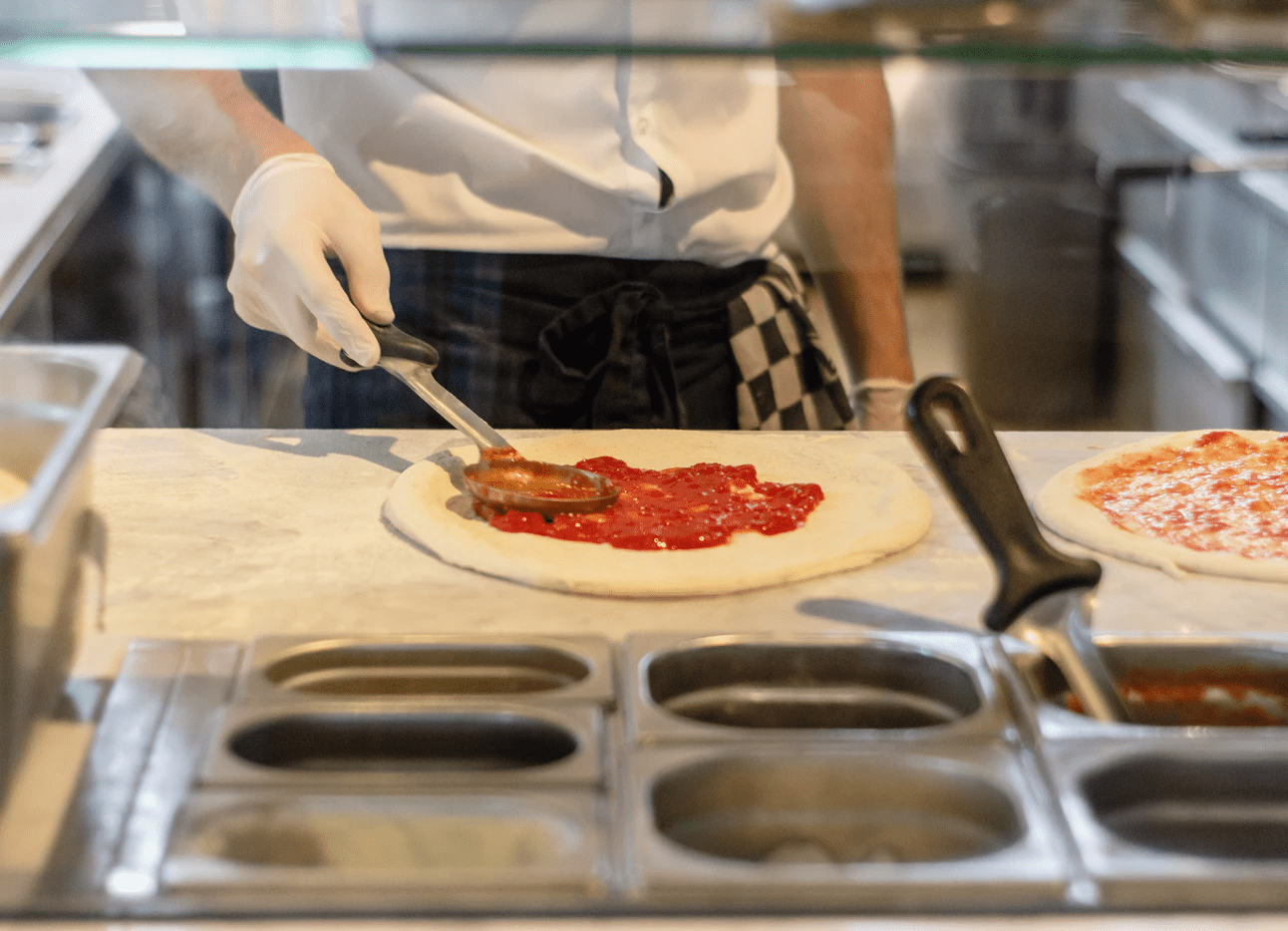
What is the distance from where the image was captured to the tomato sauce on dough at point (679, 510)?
1089 millimetres

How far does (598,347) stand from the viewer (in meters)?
1.42

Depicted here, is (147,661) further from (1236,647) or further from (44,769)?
(1236,647)

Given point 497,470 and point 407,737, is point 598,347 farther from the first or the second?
point 407,737

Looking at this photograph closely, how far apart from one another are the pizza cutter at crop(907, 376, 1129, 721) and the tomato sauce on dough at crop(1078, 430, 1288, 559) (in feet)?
0.85

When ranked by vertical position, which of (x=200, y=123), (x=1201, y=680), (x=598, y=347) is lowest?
(x=1201, y=680)

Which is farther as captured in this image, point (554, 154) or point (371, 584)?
point (554, 154)

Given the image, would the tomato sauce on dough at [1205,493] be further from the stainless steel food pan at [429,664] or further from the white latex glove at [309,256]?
the white latex glove at [309,256]

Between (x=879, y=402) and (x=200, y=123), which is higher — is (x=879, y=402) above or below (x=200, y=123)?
below

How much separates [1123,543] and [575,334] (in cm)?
60

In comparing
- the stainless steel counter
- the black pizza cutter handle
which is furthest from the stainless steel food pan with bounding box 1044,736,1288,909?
the stainless steel counter

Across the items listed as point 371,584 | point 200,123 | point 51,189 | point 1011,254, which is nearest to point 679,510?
point 371,584

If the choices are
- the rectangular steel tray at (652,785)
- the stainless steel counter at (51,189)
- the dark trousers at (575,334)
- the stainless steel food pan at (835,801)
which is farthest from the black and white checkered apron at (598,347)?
the stainless steel food pan at (835,801)

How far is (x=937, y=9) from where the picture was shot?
71cm

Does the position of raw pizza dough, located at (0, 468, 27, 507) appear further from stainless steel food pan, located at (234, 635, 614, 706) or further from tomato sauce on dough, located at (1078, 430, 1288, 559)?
tomato sauce on dough, located at (1078, 430, 1288, 559)
